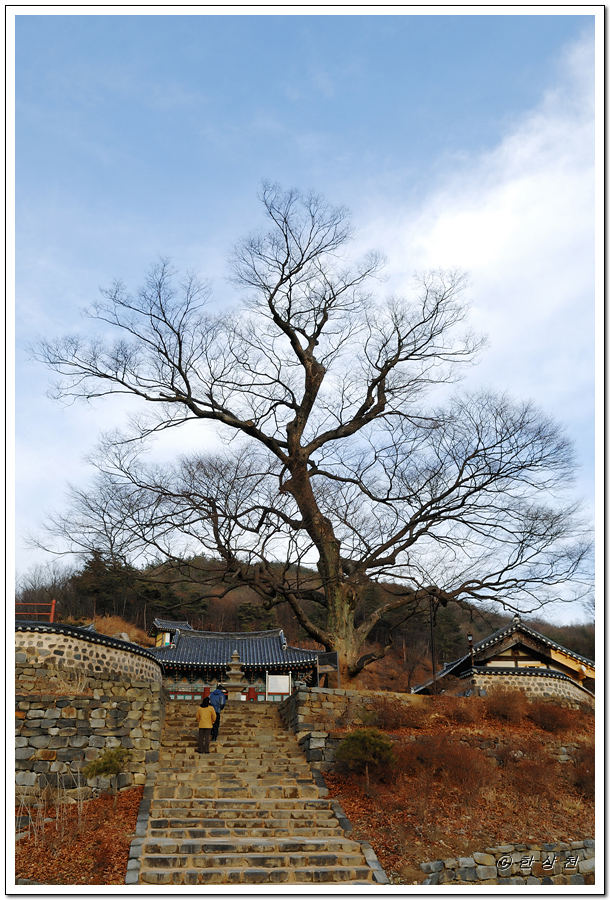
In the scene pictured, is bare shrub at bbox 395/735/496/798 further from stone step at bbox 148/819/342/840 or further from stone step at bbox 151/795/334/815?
stone step at bbox 148/819/342/840

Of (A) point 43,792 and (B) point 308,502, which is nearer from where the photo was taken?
(A) point 43,792

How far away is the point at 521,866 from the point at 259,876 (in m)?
4.49

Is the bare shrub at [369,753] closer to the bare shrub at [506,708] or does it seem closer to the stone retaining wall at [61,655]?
the bare shrub at [506,708]

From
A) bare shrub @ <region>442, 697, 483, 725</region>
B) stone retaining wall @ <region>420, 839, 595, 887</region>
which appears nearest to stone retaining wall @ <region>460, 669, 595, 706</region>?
bare shrub @ <region>442, 697, 483, 725</region>

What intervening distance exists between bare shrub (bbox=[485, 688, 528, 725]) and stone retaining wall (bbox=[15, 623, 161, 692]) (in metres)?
10.5

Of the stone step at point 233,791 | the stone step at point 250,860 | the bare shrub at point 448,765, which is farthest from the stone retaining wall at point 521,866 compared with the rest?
the stone step at point 233,791

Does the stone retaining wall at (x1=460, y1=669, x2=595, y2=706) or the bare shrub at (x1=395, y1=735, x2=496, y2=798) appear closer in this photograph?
the bare shrub at (x1=395, y1=735, x2=496, y2=798)

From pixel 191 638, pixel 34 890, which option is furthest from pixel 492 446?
pixel 191 638

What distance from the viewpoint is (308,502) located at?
17781mm

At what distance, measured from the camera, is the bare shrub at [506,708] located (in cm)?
1596

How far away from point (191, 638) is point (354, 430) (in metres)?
16.9

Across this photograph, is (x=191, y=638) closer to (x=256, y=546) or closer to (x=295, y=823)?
(x=256, y=546)

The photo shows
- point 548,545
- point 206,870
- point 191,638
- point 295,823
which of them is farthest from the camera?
point 191,638

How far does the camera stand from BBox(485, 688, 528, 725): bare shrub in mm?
15961
